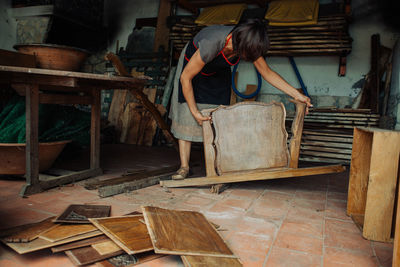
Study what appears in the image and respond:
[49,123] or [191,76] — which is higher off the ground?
[191,76]

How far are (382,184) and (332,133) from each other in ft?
10.2

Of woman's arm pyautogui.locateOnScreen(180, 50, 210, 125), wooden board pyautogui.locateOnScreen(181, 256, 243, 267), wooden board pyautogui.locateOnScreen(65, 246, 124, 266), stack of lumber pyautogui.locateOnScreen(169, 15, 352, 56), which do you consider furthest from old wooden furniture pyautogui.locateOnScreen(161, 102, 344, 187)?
stack of lumber pyautogui.locateOnScreen(169, 15, 352, 56)

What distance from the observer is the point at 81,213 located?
1.96 metres

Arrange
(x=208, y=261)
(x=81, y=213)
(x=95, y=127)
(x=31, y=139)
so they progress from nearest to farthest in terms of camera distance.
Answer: (x=208, y=261)
(x=81, y=213)
(x=31, y=139)
(x=95, y=127)

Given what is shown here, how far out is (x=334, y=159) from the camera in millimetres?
4715

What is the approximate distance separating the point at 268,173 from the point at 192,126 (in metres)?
0.88

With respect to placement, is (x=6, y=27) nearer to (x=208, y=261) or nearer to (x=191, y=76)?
(x=191, y=76)

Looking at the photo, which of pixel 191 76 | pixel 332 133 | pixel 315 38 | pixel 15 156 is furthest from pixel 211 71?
pixel 315 38

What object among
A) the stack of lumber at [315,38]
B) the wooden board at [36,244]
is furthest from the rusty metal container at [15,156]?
the stack of lumber at [315,38]

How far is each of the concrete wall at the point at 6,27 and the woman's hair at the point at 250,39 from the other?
5.90 metres

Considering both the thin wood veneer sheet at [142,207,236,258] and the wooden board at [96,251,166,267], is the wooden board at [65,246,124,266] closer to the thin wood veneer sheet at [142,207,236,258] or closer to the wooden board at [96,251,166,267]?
the wooden board at [96,251,166,267]

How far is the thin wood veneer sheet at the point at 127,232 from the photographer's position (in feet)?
4.91

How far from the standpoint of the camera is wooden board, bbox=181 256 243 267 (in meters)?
1.39

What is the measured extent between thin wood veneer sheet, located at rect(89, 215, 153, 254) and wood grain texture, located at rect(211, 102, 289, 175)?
108cm
